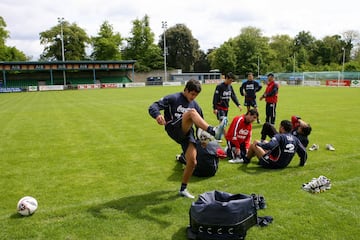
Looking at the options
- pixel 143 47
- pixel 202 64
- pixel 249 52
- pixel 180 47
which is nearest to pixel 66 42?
pixel 143 47

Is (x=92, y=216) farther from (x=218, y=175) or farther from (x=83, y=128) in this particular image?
(x=83, y=128)

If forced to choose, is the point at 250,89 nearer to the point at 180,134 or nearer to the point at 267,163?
the point at 267,163

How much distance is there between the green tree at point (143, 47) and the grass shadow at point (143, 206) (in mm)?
76823

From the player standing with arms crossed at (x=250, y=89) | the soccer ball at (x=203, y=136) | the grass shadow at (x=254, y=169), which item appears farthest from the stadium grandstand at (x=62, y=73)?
the soccer ball at (x=203, y=136)

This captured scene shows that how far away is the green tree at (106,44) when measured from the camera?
3029 inches

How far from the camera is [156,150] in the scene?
28.0 feet

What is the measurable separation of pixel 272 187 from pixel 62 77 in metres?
A: 66.6

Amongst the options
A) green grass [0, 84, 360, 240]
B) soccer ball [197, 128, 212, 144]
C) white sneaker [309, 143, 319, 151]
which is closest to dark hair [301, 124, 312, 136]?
green grass [0, 84, 360, 240]

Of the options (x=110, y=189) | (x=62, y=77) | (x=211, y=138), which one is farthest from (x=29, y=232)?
(x=62, y=77)

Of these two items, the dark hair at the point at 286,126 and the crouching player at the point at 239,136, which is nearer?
the dark hair at the point at 286,126

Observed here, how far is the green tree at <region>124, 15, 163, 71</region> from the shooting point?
8088 centimetres

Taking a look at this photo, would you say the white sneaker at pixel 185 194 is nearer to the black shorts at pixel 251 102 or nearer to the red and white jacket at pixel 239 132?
the red and white jacket at pixel 239 132

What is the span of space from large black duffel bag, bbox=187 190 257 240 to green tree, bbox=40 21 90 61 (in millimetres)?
81318

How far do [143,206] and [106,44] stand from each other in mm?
76415
